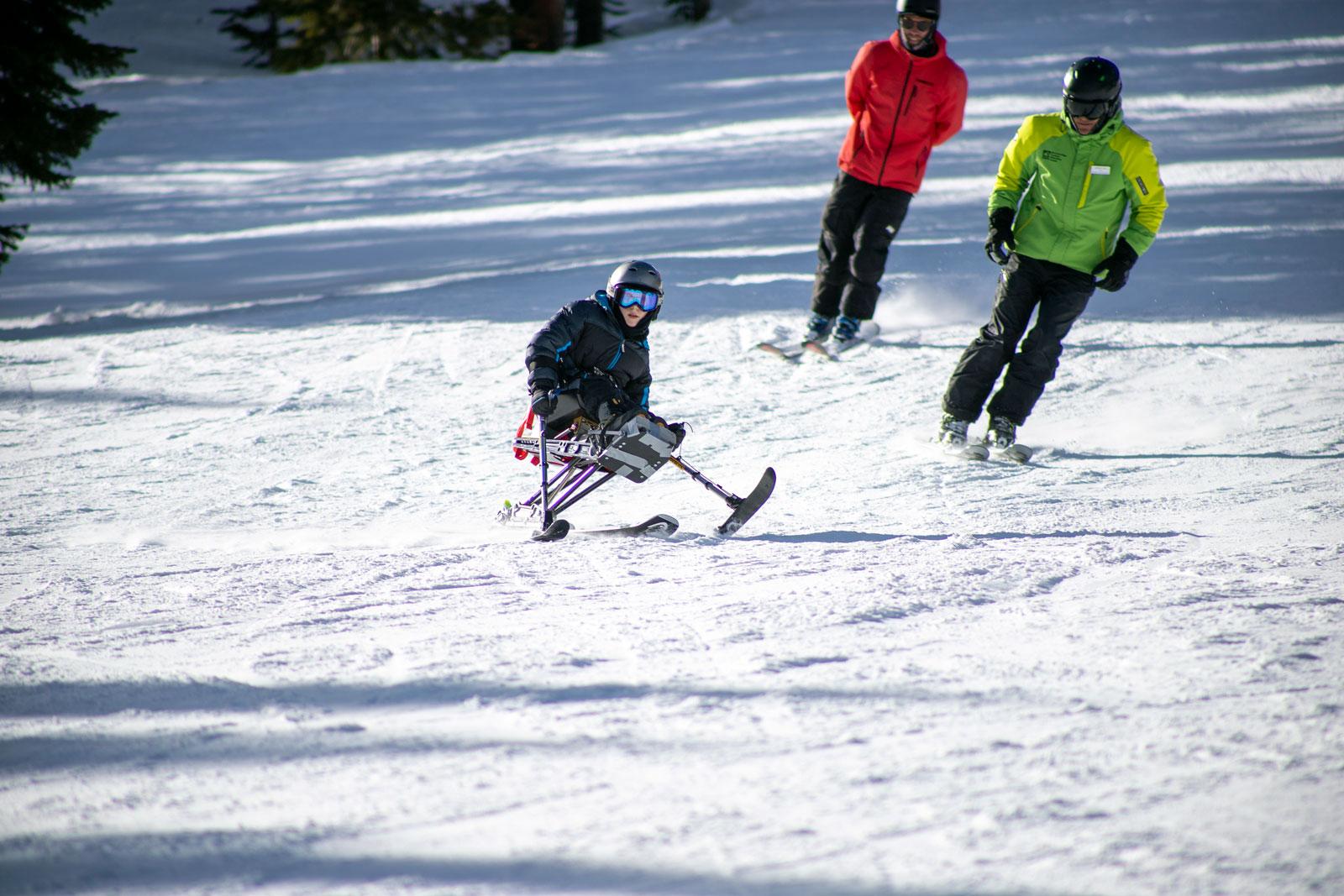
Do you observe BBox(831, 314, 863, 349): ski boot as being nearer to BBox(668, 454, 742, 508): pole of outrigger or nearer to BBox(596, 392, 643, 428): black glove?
BBox(668, 454, 742, 508): pole of outrigger

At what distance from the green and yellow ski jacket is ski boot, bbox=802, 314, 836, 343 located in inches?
82.0

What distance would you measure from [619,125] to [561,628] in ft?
46.9

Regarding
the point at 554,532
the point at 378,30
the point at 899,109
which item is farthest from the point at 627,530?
the point at 378,30

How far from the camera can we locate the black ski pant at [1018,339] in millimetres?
5395

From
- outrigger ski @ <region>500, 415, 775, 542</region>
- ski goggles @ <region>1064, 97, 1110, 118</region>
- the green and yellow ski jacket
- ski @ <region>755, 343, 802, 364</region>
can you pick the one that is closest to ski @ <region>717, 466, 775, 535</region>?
outrigger ski @ <region>500, 415, 775, 542</region>

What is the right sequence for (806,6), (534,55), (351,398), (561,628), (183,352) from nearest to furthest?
(561,628), (351,398), (183,352), (534,55), (806,6)

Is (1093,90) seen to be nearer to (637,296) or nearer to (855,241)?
(855,241)

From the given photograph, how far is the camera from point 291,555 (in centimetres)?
452

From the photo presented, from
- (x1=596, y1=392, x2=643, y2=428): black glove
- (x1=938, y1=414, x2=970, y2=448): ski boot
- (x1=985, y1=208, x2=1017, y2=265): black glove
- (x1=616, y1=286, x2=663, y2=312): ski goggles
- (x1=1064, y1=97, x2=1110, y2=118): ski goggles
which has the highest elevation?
(x1=1064, y1=97, x2=1110, y2=118): ski goggles

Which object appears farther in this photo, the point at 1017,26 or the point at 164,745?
the point at 1017,26

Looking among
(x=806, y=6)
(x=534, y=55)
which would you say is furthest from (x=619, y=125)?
(x=806, y=6)

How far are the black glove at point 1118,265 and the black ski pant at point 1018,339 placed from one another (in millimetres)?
152

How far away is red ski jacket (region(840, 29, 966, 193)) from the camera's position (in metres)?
6.62

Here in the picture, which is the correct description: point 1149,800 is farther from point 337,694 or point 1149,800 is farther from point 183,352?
point 183,352
